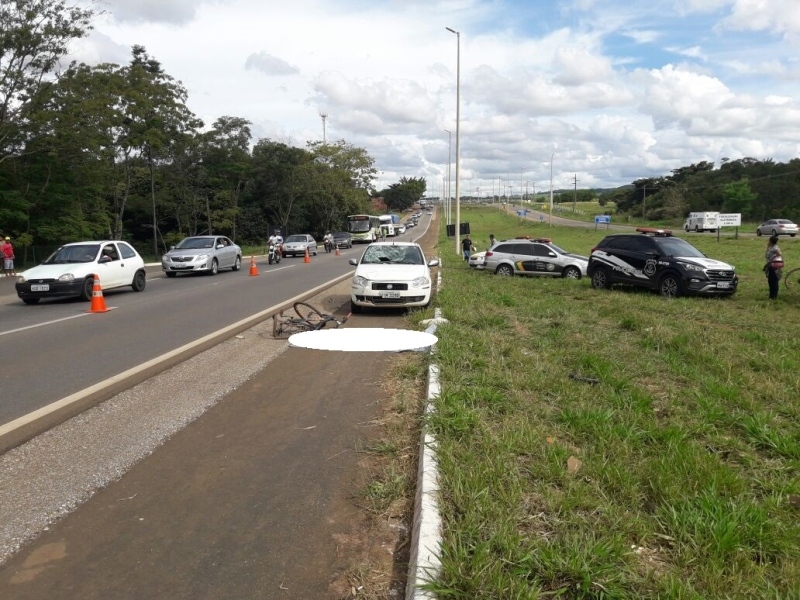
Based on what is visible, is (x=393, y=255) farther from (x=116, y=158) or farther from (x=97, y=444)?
(x=116, y=158)

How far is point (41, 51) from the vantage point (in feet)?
88.6

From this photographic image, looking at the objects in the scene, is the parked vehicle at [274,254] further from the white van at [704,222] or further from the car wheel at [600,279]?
the white van at [704,222]

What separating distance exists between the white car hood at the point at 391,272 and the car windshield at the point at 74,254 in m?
7.52

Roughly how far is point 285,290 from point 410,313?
6.60m

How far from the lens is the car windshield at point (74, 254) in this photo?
50.2ft

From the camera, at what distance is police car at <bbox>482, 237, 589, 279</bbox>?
21328mm

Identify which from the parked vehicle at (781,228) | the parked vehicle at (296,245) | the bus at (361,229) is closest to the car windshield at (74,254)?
the parked vehicle at (296,245)

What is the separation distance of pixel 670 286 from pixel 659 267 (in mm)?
586

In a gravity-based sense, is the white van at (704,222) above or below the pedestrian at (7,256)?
above

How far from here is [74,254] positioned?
Result: 15531 millimetres

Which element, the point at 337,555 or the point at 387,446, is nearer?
the point at 337,555

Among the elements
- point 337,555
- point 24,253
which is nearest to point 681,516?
point 337,555

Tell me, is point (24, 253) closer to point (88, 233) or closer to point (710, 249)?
point (88, 233)

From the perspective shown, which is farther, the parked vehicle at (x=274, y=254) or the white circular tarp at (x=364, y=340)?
the parked vehicle at (x=274, y=254)
